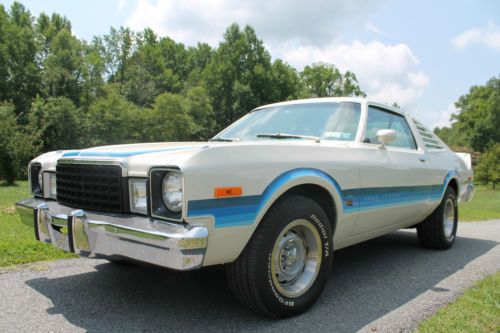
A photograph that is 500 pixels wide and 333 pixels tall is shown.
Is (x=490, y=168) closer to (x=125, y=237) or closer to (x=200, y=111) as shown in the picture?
(x=200, y=111)

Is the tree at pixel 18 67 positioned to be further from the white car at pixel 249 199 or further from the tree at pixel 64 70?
the white car at pixel 249 199

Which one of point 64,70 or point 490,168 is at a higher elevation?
point 64,70

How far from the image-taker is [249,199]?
8.56 feet

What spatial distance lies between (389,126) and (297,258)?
2.25m

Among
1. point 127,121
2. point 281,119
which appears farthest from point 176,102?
point 281,119

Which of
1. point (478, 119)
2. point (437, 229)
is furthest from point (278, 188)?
point (478, 119)

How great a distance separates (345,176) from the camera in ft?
11.1

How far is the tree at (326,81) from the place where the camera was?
209 ft

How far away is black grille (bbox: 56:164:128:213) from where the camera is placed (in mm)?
2686

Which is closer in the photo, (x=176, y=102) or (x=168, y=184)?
(x=168, y=184)

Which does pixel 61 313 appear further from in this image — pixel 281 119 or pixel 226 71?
pixel 226 71

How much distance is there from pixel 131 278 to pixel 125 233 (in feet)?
4.77

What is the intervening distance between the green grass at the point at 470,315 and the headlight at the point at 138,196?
75.5 inches

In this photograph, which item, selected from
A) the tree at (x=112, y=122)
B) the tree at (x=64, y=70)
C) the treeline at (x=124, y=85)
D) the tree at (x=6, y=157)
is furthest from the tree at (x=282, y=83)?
the tree at (x=6, y=157)
